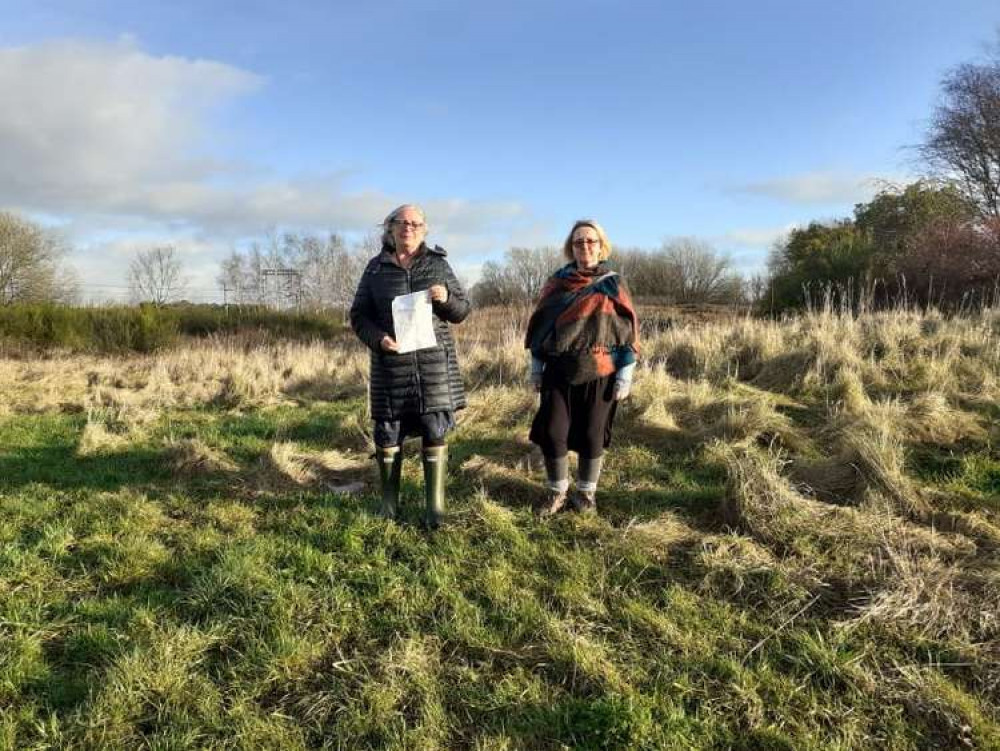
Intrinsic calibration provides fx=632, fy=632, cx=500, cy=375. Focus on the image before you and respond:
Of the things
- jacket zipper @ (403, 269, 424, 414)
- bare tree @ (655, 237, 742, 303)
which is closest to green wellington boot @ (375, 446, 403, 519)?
jacket zipper @ (403, 269, 424, 414)

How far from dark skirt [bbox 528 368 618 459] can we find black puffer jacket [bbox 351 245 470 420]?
24.7 inches

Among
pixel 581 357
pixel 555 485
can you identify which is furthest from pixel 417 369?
pixel 555 485

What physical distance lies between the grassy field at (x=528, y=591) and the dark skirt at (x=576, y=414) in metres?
0.47

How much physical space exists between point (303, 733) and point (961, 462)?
14.9 feet

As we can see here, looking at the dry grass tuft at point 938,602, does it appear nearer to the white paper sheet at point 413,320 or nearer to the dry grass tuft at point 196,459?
the white paper sheet at point 413,320

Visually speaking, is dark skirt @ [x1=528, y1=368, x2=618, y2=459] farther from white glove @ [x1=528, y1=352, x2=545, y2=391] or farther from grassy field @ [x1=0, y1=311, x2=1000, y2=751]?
grassy field @ [x1=0, y1=311, x2=1000, y2=751]

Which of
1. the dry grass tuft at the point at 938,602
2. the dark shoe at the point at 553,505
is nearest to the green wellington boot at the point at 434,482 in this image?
the dark shoe at the point at 553,505

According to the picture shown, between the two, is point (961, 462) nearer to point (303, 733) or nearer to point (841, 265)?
point (303, 733)

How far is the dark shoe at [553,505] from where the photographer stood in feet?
13.5

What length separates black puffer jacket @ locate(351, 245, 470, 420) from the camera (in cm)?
394

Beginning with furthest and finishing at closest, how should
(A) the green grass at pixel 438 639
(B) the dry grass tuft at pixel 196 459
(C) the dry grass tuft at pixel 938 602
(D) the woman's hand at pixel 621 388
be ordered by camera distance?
(B) the dry grass tuft at pixel 196 459 < (D) the woman's hand at pixel 621 388 < (C) the dry grass tuft at pixel 938 602 < (A) the green grass at pixel 438 639

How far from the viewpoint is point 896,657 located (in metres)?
2.63

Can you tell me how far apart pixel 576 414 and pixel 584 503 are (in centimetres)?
59

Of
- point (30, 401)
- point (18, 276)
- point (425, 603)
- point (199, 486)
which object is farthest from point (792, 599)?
point (18, 276)
